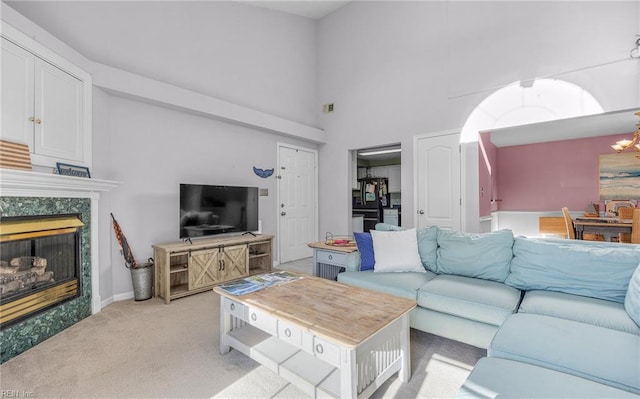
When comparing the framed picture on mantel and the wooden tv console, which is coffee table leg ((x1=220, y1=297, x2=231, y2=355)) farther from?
the framed picture on mantel

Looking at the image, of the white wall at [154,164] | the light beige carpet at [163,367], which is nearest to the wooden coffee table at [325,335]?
the light beige carpet at [163,367]

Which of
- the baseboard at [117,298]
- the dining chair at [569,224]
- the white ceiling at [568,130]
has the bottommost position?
the baseboard at [117,298]

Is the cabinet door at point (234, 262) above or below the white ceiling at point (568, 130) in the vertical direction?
below

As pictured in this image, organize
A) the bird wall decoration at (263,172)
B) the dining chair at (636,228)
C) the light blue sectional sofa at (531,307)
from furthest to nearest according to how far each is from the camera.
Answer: the bird wall decoration at (263,172), the dining chair at (636,228), the light blue sectional sofa at (531,307)

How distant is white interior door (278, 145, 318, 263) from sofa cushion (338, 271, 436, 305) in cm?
264

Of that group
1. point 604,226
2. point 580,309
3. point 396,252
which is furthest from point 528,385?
point 604,226

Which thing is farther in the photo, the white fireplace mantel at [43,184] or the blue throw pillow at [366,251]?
the blue throw pillow at [366,251]

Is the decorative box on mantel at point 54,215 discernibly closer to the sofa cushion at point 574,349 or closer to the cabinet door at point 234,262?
the cabinet door at point 234,262

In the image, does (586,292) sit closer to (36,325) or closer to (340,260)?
(340,260)

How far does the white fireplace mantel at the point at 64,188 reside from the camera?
205cm

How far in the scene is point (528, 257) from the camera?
230 centimetres

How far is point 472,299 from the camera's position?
2045 millimetres

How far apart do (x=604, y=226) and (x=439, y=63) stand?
3.33m

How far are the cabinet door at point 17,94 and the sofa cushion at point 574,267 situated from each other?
13.4 feet
